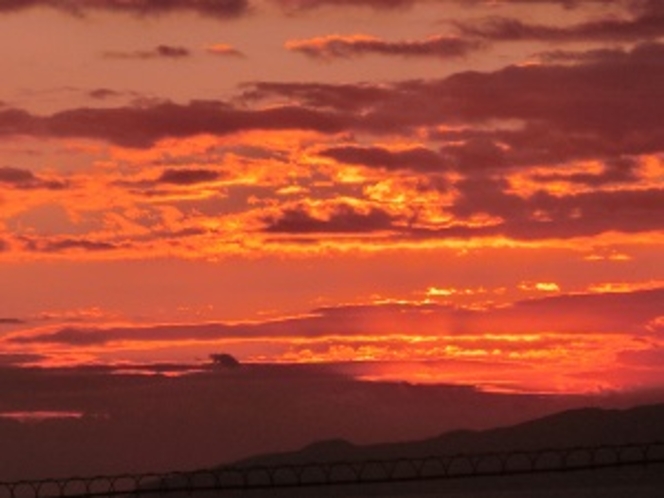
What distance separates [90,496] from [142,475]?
866 cm

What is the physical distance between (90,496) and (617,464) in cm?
4942

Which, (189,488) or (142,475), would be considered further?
(142,475)

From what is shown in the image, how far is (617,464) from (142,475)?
44.0 meters

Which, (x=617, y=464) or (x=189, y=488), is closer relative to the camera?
(x=189, y=488)

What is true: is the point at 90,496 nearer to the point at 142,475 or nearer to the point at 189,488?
the point at 142,475

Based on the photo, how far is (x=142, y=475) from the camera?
572 feet

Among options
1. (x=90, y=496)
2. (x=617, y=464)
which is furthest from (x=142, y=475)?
(x=617, y=464)

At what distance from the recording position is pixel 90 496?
180375mm

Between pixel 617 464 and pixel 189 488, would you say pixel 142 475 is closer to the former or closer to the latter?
pixel 189 488

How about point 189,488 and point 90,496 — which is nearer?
point 189,488

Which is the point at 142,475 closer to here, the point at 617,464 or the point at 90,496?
the point at 90,496

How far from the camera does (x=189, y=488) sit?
163m

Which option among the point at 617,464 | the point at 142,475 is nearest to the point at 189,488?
the point at 142,475
